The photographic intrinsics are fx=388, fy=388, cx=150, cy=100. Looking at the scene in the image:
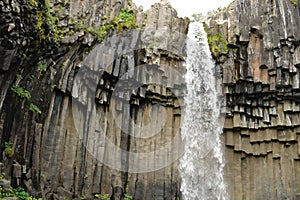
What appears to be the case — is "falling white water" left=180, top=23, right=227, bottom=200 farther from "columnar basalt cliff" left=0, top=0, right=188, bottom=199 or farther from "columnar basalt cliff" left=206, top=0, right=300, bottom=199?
"columnar basalt cliff" left=0, top=0, right=188, bottom=199

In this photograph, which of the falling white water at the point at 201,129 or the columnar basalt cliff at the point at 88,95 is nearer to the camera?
the columnar basalt cliff at the point at 88,95

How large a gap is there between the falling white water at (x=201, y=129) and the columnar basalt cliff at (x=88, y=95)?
0.61m

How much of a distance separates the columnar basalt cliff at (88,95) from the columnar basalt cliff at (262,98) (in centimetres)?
233

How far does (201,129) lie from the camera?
17703 mm

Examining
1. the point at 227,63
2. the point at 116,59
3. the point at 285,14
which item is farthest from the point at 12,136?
the point at 285,14

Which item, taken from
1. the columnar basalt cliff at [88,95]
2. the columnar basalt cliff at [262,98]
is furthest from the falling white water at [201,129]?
the columnar basalt cliff at [88,95]

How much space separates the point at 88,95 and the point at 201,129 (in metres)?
5.71

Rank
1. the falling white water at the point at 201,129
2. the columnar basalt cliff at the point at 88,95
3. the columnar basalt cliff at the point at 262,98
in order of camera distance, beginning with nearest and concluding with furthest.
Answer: the columnar basalt cliff at the point at 88,95 → the columnar basalt cliff at the point at 262,98 → the falling white water at the point at 201,129

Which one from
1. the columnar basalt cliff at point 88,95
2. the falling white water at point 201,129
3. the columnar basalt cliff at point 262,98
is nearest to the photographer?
the columnar basalt cliff at point 88,95

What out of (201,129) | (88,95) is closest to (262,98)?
(201,129)

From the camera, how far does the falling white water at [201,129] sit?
16.9 meters

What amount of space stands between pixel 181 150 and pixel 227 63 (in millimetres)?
4324

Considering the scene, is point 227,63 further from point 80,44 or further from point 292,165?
point 80,44

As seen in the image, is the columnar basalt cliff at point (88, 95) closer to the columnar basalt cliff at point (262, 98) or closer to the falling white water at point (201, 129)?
the falling white water at point (201, 129)
